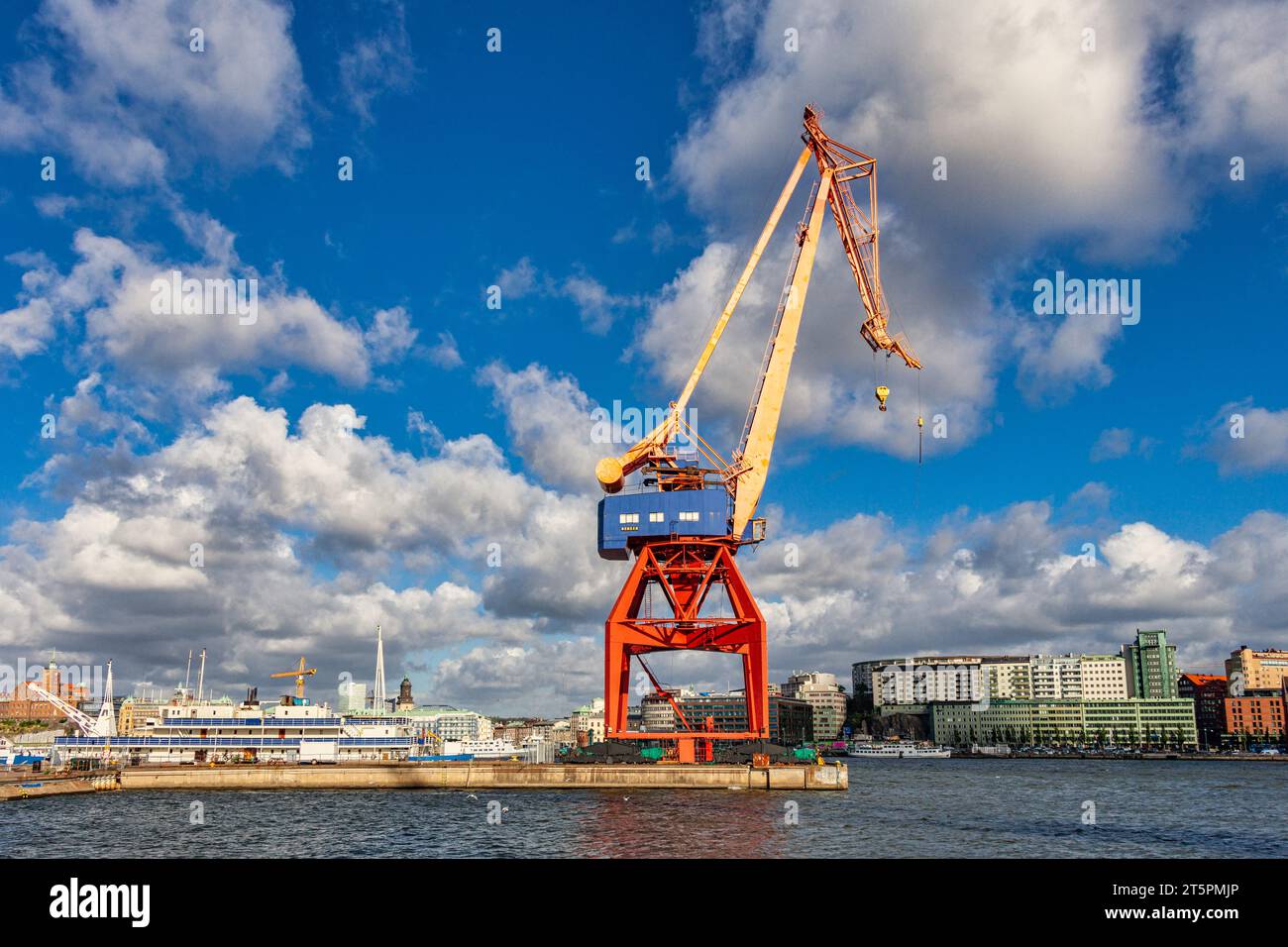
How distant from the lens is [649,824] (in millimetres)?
43125

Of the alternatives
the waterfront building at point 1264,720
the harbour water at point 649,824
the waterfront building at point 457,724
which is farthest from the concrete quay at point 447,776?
the waterfront building at point 1264,720

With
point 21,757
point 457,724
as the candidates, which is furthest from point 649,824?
point 457,724

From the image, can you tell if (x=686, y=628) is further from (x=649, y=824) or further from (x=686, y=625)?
(x=649, y=824)

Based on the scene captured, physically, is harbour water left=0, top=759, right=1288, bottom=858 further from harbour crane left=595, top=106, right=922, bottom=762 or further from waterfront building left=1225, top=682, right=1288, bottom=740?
waterfront building left=1225, top=682, right=1288, bottom=740

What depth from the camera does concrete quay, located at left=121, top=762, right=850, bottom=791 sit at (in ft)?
219

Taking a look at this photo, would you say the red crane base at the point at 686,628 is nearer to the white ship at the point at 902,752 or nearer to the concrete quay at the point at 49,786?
the concrete quay at the point at 49,786

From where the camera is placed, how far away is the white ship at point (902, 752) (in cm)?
19100

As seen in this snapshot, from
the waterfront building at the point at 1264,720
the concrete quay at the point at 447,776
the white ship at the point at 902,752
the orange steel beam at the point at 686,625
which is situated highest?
the orange steel beam at the point at 686,625

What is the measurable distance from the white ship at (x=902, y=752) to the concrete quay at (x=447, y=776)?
435 ft

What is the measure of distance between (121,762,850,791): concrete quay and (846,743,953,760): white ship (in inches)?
5225

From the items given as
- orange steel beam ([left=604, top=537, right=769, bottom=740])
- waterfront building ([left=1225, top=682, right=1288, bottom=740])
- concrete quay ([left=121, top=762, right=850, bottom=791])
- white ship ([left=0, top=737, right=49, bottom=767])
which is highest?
orange steel beam ([left=604, top=537, right=769, bottom=740])

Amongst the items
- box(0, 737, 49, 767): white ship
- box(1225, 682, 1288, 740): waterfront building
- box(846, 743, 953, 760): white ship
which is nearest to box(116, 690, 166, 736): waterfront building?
box(0, 737, 49, 767): white ship

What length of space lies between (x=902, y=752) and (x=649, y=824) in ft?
533
